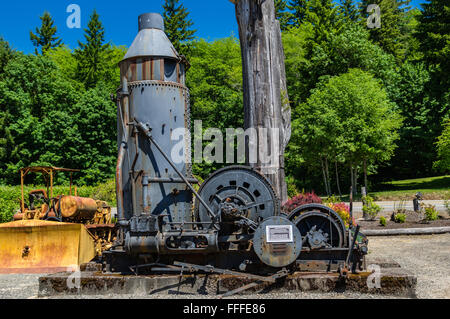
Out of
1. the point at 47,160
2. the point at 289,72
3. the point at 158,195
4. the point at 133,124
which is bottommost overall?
the point at 158,195

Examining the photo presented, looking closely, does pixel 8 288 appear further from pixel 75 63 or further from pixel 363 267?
pixel 75 63

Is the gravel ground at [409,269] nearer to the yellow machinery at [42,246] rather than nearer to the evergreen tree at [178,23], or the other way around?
the yellow machinery at [42,246]

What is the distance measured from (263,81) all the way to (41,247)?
5.77 m

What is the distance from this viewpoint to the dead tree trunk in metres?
8.69

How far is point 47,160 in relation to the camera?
111 feet

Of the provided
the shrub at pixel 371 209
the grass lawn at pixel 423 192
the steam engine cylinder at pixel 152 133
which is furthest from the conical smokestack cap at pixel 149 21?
the grass lawn at pixel 423 192

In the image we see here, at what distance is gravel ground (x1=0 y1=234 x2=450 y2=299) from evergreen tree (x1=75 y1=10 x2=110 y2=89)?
37.7 metres

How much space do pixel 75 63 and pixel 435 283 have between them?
4693cm

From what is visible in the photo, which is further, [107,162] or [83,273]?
[107,162]

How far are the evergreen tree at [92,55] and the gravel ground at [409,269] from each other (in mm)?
37742

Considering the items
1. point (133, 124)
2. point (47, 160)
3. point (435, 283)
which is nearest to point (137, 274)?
point (133, 124)

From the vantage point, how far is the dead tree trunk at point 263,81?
28.5 feet

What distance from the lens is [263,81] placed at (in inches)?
342

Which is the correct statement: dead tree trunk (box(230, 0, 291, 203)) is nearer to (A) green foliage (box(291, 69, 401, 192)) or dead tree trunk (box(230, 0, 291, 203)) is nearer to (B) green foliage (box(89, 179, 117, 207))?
(B) green foliage (box(89, 179, 117, 207))
